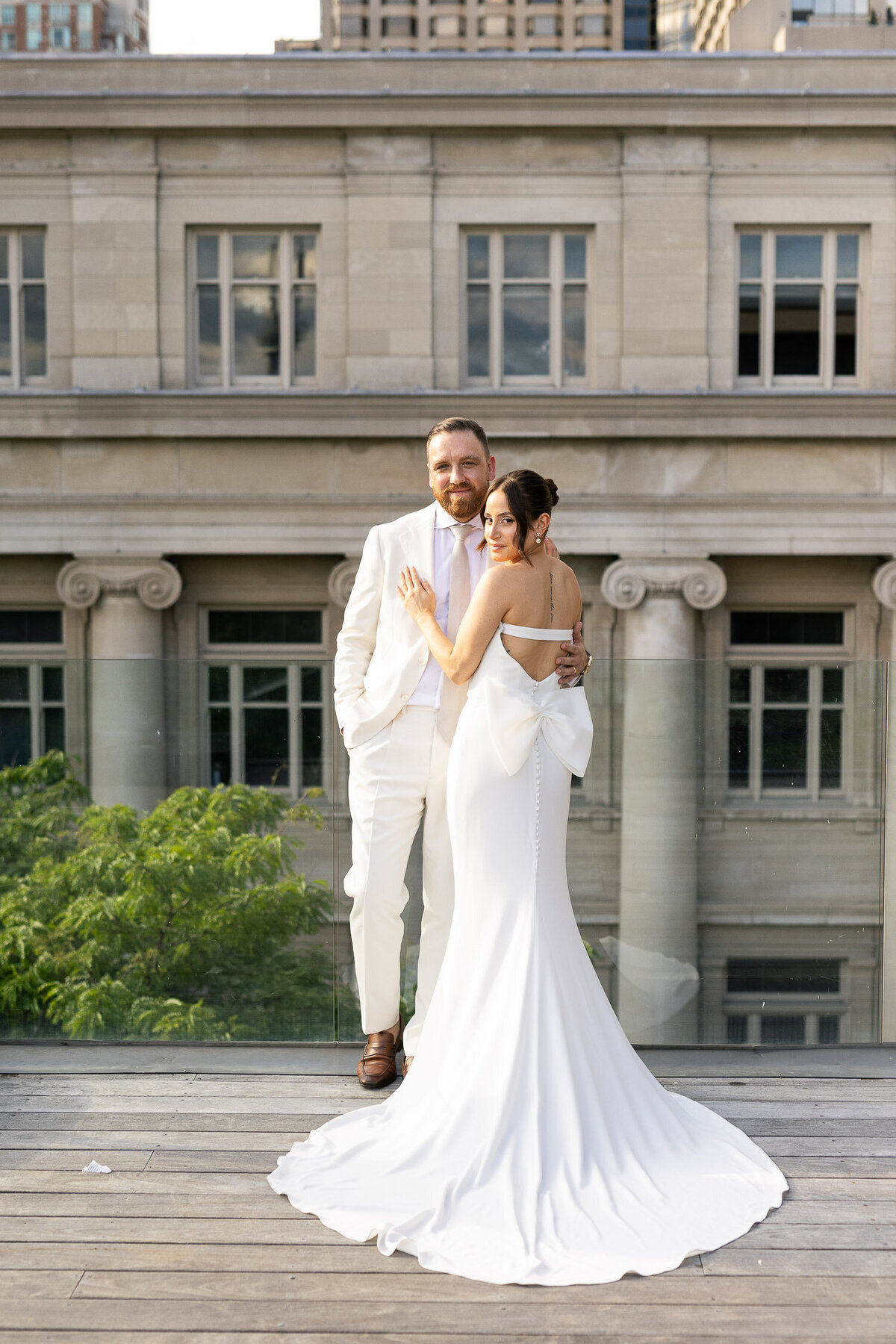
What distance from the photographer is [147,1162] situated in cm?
420

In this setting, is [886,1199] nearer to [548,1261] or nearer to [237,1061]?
[548,1261]

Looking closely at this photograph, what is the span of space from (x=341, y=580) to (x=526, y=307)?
475 cm

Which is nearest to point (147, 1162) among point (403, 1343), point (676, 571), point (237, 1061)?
point (237, 1061)

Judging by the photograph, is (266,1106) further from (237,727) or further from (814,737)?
(814,737)

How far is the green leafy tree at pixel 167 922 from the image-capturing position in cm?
570

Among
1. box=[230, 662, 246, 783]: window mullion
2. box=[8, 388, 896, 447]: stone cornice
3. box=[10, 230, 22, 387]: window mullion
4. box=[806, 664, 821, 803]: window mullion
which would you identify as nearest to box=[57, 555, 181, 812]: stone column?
box=[230, 662, 246, 783]: window mullion

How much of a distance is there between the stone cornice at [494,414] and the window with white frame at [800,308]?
1081 mm

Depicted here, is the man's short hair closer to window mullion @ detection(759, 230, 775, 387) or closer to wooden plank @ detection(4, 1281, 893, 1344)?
wooden plank @ detection(4, 1281, 893, 1344)

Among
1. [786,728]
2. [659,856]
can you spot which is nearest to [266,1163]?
[659,856]

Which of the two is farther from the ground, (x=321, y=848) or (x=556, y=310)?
(x=556, y=310)

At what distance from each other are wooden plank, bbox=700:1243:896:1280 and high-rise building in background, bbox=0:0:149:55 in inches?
4741

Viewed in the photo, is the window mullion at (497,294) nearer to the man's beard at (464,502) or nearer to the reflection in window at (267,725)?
the reflection in window at (267,725)

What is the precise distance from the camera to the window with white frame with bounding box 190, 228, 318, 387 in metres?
17.2

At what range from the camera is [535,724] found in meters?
4.27
